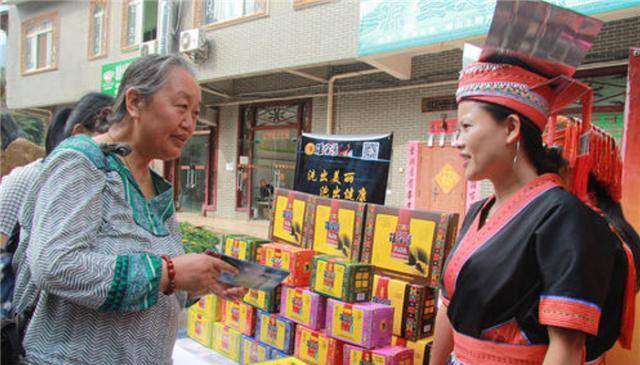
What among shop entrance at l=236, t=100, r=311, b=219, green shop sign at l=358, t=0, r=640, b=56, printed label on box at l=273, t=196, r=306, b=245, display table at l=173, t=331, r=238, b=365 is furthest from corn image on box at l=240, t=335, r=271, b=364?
shop entrance at l=236, t=100, r=311, b=219

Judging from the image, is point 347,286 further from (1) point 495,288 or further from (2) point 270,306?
(1) point 495,288

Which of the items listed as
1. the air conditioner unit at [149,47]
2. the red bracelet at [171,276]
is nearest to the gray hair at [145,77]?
the red bracelet at [171,276]

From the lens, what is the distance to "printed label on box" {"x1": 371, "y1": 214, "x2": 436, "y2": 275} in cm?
288

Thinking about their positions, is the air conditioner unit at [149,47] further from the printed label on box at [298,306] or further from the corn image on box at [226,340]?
the printed label on box at [298,306]

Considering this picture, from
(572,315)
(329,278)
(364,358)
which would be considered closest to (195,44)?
(329,278)

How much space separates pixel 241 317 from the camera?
11.7 feet

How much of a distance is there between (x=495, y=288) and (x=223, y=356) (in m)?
3.02

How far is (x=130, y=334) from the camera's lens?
3.67 feet

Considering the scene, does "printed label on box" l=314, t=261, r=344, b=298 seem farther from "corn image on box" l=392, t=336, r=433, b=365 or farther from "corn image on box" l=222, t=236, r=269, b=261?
"corn image on box" l=222, t=236, r=269, b=261

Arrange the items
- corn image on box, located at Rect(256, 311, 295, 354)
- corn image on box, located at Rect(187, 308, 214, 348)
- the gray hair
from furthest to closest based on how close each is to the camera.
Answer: corn image on box, located at Rect(187, 308, 214, 348)
corn image on box, located at Rect(256, 311, 295, 354)
the gray hair

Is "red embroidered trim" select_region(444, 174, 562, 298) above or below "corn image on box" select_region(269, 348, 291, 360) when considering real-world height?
above

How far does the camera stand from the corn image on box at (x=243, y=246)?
11.5ft

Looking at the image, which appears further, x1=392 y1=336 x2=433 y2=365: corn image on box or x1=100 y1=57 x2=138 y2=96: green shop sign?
x1=100 y1=57 x2=138 y2=96: green shop sign

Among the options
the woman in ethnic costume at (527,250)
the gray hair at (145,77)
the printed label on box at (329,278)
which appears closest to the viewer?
the woman in ethnic costume at (527,250)
